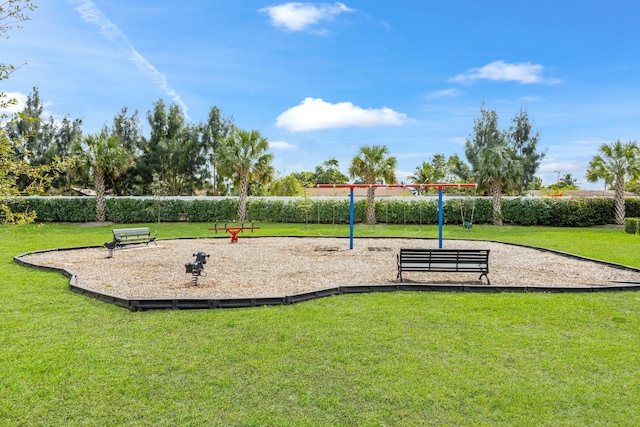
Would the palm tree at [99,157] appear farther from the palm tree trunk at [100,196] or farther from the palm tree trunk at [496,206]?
the palm tree trunk at [496,206]

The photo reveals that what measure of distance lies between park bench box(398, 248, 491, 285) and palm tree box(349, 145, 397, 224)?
20.5m

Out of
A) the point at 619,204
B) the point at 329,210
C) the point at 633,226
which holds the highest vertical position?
the point at 619,204

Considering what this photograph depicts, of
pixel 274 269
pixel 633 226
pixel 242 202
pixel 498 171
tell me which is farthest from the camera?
pixel 242 202

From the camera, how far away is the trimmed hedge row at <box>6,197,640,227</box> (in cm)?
3098

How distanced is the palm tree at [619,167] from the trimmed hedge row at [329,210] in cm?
77

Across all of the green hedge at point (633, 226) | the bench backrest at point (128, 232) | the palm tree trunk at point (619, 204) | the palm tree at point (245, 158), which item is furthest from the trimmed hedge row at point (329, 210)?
the bench backrest at point (128, 232)

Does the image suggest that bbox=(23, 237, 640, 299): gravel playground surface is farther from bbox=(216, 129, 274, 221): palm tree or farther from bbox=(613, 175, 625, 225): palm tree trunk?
bbox=(613, 175, 625, 225): palm tree trunk

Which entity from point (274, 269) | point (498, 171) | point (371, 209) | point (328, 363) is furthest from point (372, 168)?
point (328, 363)

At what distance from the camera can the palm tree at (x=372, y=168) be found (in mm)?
31000

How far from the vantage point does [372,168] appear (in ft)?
102

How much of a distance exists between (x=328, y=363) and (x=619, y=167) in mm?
33378

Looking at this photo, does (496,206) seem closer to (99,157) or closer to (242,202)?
(242,202)

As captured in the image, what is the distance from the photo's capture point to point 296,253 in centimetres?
1580

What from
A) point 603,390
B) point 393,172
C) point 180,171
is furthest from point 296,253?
point 180,171
